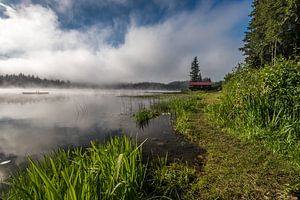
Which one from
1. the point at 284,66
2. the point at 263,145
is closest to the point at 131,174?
the point at 263,145

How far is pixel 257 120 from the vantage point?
5809 millimetres

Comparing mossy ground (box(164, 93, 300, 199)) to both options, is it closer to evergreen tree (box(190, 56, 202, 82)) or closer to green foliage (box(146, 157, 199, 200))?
green foliage (box(146, 157, 199, 200))

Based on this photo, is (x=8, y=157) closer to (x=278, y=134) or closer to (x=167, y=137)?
(x=167, y=137)

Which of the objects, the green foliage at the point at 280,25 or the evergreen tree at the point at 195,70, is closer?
the green foliage at the point at 280,25

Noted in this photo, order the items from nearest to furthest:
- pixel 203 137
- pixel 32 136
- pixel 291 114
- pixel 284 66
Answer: pixel 291 114 < pixel 284 66 < pixel 203 137 < pixel 32 136

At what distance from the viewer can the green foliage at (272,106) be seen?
15.8 feet

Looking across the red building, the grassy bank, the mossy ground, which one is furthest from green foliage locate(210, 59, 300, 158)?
the red building

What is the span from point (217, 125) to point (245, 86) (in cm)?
210

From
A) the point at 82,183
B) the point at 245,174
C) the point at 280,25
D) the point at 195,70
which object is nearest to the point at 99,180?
the point at 82,183

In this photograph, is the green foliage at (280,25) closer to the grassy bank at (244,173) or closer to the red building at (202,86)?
the red building at (202,86)

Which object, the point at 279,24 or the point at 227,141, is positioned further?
the point at 279,24

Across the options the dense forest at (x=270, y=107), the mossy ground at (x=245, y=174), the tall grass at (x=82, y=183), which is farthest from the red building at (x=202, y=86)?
the tall grass at (x=82, y=183)

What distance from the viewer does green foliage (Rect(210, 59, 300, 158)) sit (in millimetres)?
4816

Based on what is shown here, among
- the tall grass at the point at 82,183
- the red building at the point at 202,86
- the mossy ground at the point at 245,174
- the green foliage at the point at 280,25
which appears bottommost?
the mossy ground at the point at 245,174
